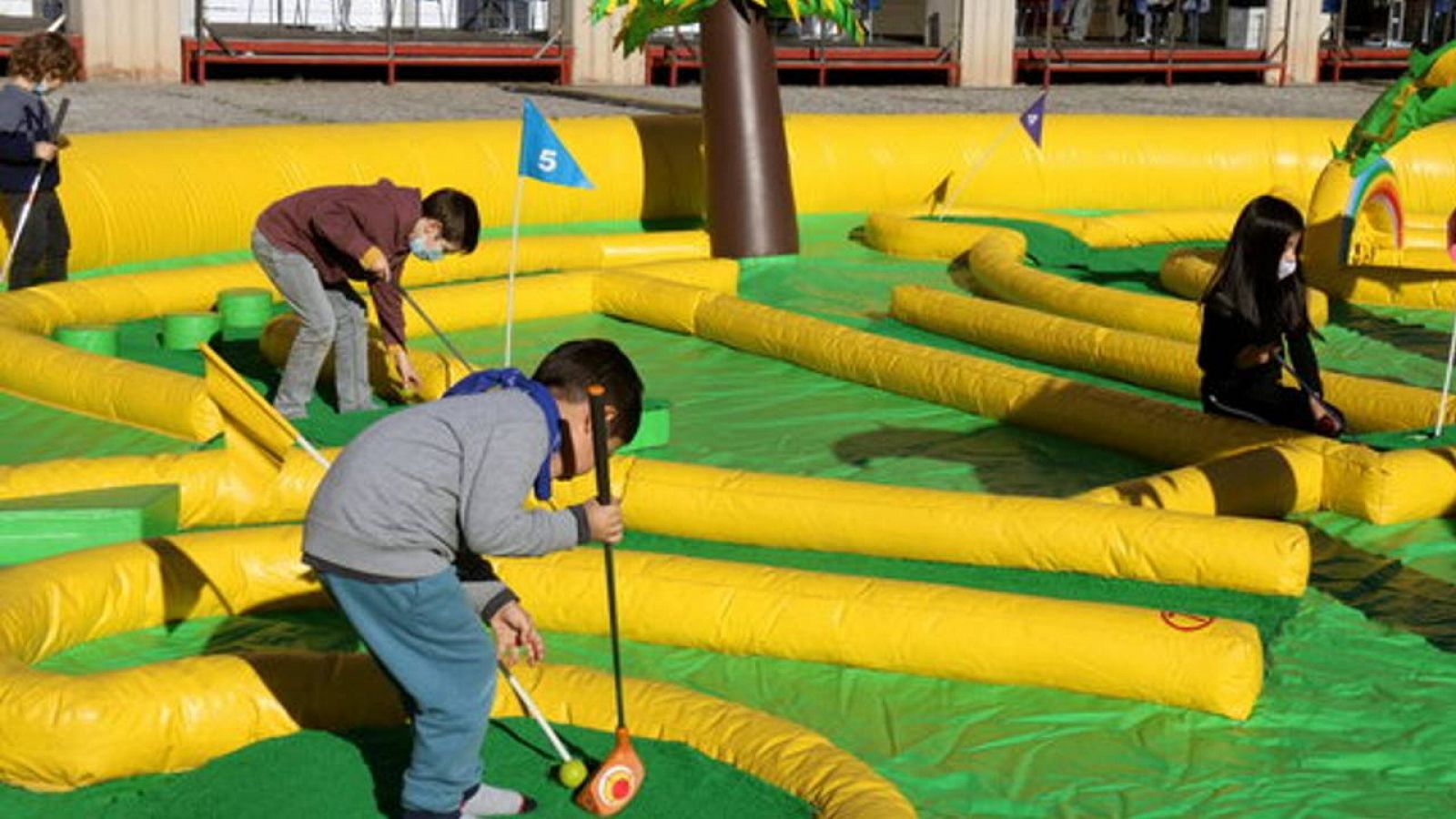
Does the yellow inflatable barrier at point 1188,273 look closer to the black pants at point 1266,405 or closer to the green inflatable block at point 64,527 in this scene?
the black pants at point 1266,405

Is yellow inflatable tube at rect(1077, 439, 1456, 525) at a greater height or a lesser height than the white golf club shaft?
greater

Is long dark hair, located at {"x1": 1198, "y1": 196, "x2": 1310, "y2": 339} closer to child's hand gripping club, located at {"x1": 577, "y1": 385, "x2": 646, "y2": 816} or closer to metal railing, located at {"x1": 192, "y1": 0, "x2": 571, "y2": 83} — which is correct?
child's hand gripping club, located at {"x1": 577, "y1": 385, "x2": 646, "y2": 816}

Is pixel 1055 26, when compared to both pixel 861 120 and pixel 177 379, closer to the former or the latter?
pixel 861 120

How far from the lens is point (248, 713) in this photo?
4.73 m

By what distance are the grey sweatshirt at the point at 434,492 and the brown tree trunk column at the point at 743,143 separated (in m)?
7.80

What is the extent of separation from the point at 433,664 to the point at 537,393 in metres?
0.60

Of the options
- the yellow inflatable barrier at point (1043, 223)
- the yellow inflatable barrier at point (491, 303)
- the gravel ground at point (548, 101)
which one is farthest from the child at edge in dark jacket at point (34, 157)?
the gravel ground at point (548, 101)

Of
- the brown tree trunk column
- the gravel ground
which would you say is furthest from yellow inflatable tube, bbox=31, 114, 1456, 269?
the gravel ground

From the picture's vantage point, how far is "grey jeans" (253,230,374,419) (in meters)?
7.32

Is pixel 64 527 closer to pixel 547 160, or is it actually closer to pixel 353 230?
pixel 353 230

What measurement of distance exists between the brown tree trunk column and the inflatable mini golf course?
53 cm

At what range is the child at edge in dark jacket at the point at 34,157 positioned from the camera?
8.95m

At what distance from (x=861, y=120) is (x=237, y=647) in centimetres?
849

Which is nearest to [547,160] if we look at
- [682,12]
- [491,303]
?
[491,303]
